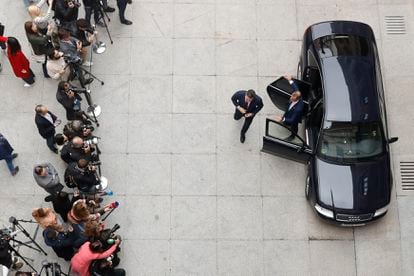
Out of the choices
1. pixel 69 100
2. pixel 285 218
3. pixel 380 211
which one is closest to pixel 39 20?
pixel 69 100

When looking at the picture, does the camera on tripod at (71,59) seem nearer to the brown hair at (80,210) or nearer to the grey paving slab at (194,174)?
the grey paving slab at (194,174)

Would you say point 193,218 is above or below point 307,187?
below

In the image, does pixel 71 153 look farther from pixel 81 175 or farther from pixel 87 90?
pixel 87 90

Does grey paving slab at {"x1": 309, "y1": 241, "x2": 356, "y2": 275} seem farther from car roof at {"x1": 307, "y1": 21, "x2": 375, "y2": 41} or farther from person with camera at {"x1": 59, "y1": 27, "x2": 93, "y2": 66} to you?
person with camera at {"x1": 59, "y1": 27, "x2": 93, "y2": 66}

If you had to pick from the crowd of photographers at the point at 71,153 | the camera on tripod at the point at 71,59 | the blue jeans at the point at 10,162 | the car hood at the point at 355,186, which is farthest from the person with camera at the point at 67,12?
the car hood at the point at 355,186

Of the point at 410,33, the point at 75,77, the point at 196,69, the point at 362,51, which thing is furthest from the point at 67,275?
the point at 410,33

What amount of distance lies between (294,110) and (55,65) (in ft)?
16.9

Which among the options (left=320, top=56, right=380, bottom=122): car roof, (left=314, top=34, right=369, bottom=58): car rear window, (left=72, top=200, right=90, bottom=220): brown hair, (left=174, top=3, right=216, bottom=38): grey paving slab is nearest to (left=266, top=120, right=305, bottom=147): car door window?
(left=320, top=56, right=380, bottom=122): car roof

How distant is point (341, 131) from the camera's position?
37.4 feet

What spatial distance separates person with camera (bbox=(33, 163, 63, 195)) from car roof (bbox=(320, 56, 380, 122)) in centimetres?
549

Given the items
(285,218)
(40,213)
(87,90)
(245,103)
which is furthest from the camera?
(87,90)

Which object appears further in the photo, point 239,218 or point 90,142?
point 239,218

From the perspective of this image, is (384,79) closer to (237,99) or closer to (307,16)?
(307,16)

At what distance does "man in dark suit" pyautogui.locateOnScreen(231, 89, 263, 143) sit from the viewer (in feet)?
37.4
